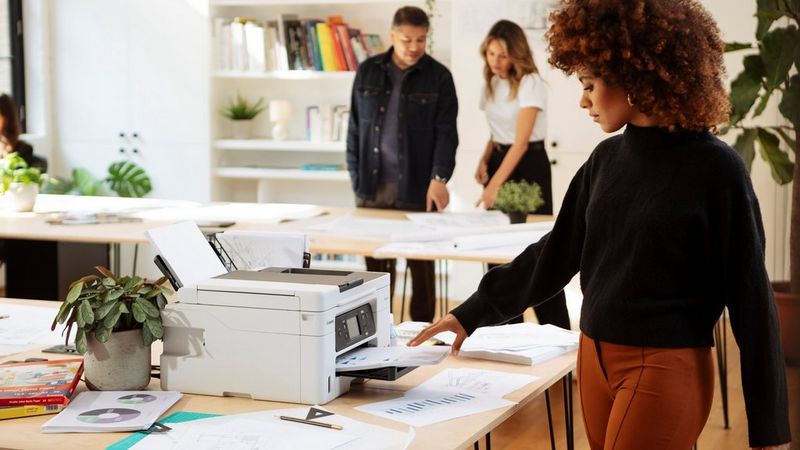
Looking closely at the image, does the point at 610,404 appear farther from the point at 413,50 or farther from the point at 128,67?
the point at 128,67

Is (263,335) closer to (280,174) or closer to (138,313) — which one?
(138,313)

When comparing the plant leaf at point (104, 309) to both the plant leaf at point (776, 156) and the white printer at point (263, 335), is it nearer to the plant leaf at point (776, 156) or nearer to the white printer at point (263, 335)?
the white printer at point (263, 335)

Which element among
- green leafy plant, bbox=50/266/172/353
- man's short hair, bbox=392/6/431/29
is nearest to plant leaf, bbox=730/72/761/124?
man's short hair, bbox=392/6/431/29

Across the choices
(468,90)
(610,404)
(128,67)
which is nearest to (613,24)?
(610,404)

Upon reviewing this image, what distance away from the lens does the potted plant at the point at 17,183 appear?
4.58 m

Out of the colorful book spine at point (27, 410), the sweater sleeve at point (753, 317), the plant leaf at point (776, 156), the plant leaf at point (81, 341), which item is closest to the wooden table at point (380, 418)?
the colorful book spine at point (27, 410)

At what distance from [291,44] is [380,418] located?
481 cm

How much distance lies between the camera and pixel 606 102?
1.80m

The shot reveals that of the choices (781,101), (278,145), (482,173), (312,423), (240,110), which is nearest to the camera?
(312,423)

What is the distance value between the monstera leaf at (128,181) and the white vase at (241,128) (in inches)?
26.2

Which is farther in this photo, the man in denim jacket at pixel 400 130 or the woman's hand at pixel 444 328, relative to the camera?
the man in denim jacket at pixel 400 130

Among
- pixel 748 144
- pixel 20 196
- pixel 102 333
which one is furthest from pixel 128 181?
pixel 102 333

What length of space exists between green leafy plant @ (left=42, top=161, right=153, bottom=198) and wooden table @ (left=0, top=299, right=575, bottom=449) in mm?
4547

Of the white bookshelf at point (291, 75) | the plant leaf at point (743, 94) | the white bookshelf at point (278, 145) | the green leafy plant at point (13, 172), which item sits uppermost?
the white bookshelf at point (291, 75)
